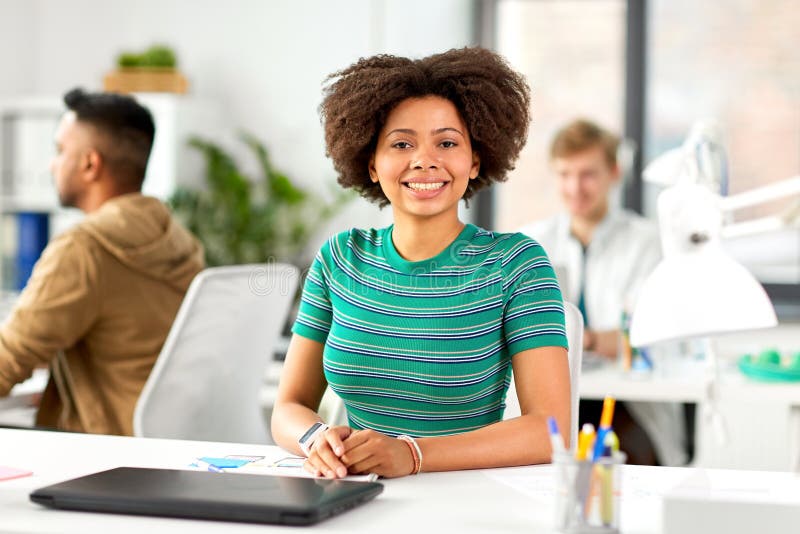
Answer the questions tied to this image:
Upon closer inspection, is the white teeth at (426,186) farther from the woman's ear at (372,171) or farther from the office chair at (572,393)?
the office chair at (572,393)

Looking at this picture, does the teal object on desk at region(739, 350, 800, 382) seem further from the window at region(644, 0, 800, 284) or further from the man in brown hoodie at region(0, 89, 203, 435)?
the window at region(644, 0, 800, 284)

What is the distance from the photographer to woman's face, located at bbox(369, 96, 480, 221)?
1.70 metres

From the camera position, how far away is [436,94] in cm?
173

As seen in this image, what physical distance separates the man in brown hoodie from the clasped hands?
1104 mm

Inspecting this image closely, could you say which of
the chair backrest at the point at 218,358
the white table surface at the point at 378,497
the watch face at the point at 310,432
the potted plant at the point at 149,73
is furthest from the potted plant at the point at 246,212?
the watch face at the point at 310,432

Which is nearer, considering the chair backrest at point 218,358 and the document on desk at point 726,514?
the document on desk at point 726,514

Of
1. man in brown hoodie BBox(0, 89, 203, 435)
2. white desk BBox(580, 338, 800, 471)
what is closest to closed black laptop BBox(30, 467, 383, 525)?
man in brown hoodie BBox(0, 89, 203, 435)

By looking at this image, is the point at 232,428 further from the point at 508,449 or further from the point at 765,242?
the point at 765,242

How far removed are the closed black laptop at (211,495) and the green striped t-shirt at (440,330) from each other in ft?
1.31

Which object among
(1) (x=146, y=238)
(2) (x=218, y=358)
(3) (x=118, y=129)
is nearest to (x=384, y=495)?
(2) (x=218, y=358)

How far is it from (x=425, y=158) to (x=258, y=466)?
21.9 inches

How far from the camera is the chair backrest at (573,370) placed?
66.4 inches

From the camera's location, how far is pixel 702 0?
4.71 m

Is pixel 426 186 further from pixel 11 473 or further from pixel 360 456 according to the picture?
pixel 11 473
